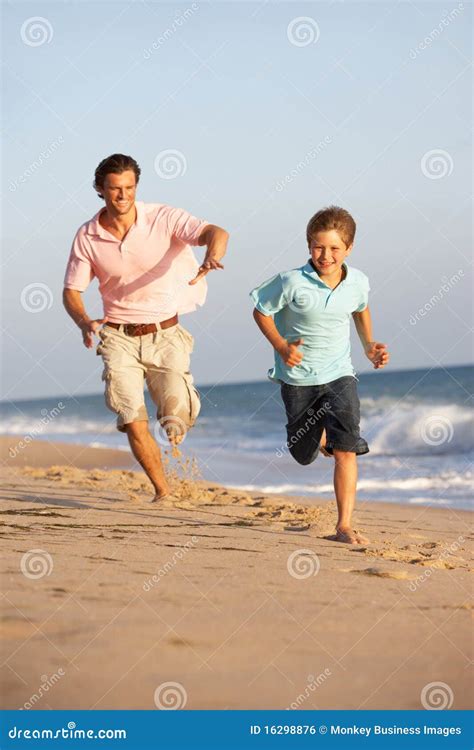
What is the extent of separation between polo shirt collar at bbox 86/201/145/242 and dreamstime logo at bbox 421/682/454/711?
3.45 metres

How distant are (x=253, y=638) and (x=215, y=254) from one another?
2.60 metres

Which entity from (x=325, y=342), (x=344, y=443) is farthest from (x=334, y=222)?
(x=344, y=443)

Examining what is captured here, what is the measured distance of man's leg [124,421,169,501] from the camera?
19.6ft

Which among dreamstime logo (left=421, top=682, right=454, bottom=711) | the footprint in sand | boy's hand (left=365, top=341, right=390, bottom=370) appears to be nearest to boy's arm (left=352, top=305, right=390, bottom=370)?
boy's hand (left=365, top=341, right=390, bottom=370)

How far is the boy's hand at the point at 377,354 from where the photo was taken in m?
4.95

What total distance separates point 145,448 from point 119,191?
59.1 inches

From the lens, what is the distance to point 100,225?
5730 mm

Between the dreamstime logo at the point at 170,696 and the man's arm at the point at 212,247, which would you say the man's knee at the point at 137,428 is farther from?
the dreamstime logo at the point at 170,696

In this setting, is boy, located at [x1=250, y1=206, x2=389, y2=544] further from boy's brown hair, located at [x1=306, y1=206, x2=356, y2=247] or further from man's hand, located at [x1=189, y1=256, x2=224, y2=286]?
man's hand, located at [x1=189, y1=256, x2=224, y2=286]

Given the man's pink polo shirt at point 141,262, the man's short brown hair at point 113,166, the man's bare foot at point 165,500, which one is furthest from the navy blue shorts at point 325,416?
the man's short brown hair at point 113,166

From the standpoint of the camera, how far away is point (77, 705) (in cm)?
275

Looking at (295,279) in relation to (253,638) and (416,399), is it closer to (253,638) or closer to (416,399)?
(253,638)

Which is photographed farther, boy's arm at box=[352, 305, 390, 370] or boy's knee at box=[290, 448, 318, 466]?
boy's knee at box=[290, 448, 318, 466]

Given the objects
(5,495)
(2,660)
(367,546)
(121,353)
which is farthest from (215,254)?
(2,660)
